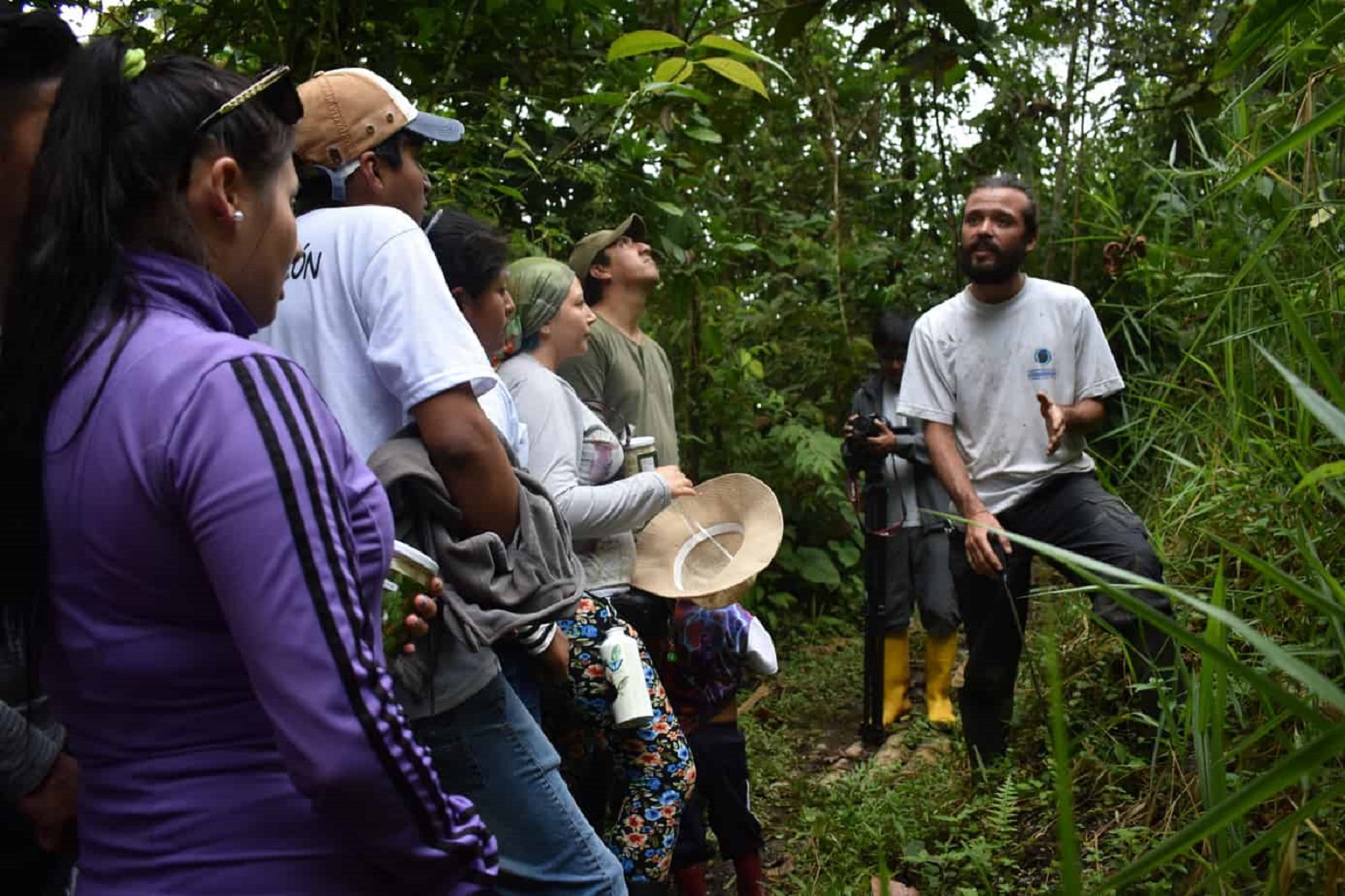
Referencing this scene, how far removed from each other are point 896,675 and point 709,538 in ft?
9.51

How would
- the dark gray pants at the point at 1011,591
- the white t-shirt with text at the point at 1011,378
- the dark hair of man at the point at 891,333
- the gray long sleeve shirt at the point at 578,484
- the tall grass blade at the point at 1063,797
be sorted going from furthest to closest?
1. the dark hair of man at the point at 891,333
2. the white t-shirt with text at the point at 1011,378
3. the dark gray pants at the point at 1011,591
4. the gray long sleeve shirt at the point at 578,484
5. the tall grass blade at the point at 1063,797

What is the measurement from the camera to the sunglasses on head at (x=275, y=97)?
1415 millimetres

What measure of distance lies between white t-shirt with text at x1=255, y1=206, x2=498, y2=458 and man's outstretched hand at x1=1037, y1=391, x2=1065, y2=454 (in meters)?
2.52

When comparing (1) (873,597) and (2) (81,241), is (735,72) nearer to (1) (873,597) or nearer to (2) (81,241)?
(2) (81,241)

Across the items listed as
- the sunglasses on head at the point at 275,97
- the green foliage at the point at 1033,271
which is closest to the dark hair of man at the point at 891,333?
the green foliage at the point at 1033,271

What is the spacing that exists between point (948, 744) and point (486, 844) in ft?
13.5

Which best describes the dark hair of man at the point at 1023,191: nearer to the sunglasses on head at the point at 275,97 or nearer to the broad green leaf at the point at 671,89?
the broad green leaf at the point at 671,89

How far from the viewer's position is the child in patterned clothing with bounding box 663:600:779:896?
369cm

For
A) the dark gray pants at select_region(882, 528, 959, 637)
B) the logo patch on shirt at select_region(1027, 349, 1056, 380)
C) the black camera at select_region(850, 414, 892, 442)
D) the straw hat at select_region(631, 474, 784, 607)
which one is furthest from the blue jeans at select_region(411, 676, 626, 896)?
the dark gray pants at select_region(882, 528, 959, 637)

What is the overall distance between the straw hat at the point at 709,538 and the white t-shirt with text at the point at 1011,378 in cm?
124

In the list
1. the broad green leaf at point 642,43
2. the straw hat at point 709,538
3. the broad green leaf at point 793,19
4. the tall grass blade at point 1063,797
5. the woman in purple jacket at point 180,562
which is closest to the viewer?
the tall grass blade at point 1063,797

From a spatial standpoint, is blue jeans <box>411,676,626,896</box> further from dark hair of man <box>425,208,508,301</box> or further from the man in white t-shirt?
dark hair of man <box>425,208,508,301</box>

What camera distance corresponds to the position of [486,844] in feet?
4.61

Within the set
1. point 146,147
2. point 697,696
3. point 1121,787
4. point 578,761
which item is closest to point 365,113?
point 146,147
